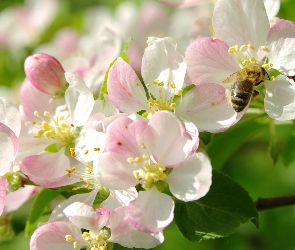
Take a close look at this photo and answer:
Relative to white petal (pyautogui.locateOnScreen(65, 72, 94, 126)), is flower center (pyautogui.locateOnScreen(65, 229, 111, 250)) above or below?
below

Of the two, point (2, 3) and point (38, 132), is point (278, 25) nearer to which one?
point (38, 132)

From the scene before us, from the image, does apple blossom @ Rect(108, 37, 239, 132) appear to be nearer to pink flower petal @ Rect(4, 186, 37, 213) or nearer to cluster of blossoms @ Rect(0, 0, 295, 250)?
cluster of blossoms @ Rect(0, 0, 295, 250)

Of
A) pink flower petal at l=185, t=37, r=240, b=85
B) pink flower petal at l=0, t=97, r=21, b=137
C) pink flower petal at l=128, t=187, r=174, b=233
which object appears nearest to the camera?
pink flower petal at l=128, t=187, r=174, b=233

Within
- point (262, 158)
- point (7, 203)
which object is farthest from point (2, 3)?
point (7, 203)

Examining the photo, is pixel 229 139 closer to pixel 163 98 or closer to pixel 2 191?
pixel 163 98

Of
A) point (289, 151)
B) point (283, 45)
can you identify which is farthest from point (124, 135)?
point (289, 151)

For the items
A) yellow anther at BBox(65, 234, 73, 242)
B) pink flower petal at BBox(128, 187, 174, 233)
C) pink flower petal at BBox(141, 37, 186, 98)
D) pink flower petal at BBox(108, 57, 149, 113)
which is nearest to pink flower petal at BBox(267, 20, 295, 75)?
pink flower petal at BBox(141, 37, 186, 98)

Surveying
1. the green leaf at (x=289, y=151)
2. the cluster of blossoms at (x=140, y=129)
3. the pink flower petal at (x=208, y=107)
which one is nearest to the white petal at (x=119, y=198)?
the cluster of blossoms at (x=140, y=129)
